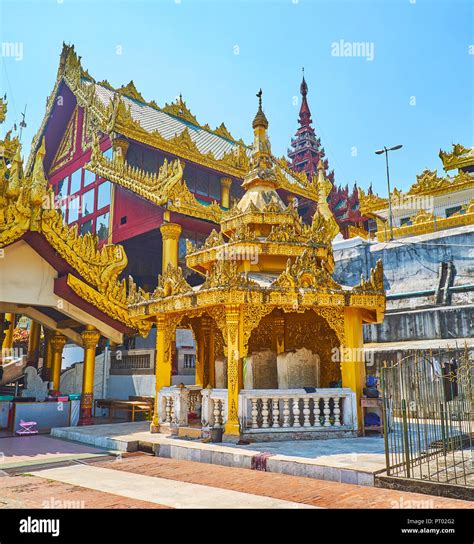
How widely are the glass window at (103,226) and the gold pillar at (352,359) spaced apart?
13.3 m

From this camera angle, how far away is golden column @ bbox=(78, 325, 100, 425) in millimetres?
13094

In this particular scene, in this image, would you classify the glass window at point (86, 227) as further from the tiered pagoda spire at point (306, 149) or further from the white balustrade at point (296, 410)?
the tiered pagoda spire at point (306, 149)

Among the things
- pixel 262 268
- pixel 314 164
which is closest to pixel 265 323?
pixel 262 268

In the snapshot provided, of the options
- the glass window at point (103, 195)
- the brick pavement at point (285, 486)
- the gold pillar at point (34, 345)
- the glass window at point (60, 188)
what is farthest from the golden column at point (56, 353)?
the glass window at point (60, 188)

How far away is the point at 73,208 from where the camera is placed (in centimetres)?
2377

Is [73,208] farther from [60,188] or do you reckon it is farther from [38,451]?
[38,451]

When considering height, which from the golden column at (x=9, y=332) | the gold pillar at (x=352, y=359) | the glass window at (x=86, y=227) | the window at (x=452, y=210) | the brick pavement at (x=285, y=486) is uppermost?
the window at (x=452, y=210)

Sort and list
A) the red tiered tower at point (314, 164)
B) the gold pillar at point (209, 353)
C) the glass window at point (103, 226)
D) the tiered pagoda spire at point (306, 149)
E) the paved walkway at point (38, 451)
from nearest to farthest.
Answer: the paved walkway at point (38, 451)
the gold pillar at point (209, 353)
the glass window at point (103, 226)
the red tiered tower at point (314, 164)
the tiered pagoda spire at point (306, 149)

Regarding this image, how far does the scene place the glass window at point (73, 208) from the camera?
76.7 feet

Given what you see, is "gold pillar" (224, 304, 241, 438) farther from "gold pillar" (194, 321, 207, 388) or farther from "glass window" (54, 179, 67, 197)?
"glass window" (54, 179, 67, 197)

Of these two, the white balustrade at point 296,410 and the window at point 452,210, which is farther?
the window at point 452,210

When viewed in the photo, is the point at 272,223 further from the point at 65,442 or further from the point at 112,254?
the point at 65,442

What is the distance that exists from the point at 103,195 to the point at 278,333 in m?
13.0
